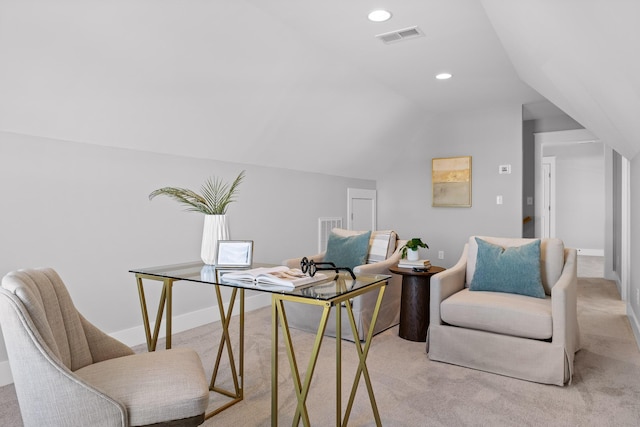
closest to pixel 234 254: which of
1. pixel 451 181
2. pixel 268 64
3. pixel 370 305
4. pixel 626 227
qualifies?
pixel 370 305

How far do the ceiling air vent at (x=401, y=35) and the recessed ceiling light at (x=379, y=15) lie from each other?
0.26m

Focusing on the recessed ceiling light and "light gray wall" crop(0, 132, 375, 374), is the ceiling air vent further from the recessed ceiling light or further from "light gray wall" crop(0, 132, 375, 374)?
"light gray wall" crop(0, 132, 375, 374)

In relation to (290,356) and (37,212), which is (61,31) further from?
(290,356)

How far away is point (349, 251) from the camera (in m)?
3.65

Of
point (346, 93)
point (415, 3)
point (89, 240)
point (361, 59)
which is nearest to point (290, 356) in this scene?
point (89, 240)

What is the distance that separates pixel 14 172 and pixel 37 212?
274mm

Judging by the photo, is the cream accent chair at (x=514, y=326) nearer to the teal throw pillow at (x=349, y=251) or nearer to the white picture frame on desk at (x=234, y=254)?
the teal throw pillow at (x=349, y=251)

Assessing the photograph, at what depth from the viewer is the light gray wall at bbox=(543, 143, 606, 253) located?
29.2ft

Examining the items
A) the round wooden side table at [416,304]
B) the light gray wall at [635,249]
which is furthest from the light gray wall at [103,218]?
the light gray wall at [635,249]

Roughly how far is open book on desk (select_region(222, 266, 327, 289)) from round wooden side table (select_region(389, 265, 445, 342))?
1.51 meters

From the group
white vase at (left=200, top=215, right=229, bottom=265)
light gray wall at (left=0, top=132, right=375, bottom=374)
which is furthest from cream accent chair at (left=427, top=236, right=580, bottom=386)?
light gray wall at (left=0, top=132, right=375, bottom=374)

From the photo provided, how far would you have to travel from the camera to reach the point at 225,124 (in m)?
3.54

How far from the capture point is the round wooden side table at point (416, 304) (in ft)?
10.6

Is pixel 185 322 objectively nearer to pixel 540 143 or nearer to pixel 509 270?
pixel 509 270
